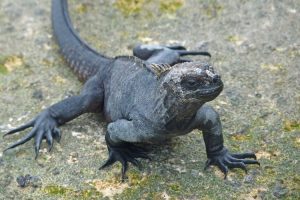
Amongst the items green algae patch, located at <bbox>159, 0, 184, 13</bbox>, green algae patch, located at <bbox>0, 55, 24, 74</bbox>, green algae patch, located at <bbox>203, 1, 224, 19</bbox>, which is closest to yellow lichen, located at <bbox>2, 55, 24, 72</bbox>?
green algae patch, located at <bbox>0, 55, 24, 74</bbox>

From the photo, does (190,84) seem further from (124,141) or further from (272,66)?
(272,66)

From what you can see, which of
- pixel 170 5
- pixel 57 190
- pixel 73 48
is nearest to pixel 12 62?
pixel 73 48

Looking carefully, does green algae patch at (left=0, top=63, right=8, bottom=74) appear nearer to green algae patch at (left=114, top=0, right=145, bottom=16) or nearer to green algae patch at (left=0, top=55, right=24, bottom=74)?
green algae patch at (left=0, top=55, right=24, bottom=74)

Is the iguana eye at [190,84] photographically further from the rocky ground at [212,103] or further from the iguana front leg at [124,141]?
the rocky ground at [212,103]

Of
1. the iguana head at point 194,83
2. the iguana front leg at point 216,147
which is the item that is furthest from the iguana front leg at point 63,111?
the iguana head at point 194,83

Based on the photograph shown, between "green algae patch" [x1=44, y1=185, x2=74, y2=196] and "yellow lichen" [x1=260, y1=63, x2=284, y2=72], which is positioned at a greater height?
"yellow lichen" [x1=260, y1=63, x2=284, y2=72]

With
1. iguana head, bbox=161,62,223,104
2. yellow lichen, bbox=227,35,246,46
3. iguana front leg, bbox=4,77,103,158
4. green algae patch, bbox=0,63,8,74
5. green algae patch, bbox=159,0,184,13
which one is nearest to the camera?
iguana head, bbox=161,62,223,104
